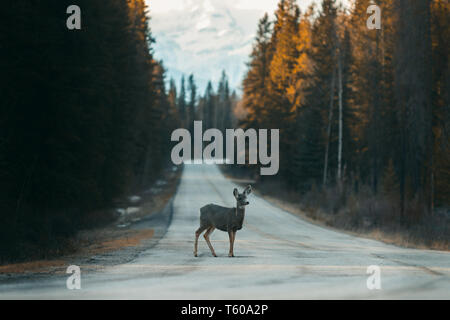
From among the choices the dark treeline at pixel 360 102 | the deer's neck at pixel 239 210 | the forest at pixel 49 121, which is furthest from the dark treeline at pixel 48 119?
the dark treeline at pixel 360 102

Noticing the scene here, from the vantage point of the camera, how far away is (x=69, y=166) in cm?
2542

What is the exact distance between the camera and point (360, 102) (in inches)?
1756

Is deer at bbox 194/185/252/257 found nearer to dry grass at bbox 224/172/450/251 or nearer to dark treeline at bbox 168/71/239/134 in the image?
dry grass at bbox 224/172/450/251

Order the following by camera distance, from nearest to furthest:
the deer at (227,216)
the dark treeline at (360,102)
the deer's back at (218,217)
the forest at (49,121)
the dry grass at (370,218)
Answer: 1. the deer at (227,216)
2. the deer's back at (218,217)
3. the forest at (49,121)
4. the dry grass at (370,218)
5. the dark treeline at (360,102)

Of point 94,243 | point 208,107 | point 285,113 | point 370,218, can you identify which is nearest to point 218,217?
point 94,243

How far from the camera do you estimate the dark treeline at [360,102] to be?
93.6ft

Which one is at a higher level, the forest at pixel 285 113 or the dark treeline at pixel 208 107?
the dark treeline at pixel 208 107

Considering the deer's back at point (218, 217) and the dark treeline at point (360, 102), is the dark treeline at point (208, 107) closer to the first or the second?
the dark treeline at point (360, 102)

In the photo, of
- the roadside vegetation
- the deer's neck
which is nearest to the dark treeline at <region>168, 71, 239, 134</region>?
the roadside vegetation

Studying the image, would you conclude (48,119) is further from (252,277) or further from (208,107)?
(208,107)

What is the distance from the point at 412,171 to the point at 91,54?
16.9 meters

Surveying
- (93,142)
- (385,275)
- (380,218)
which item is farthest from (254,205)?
(385,275)

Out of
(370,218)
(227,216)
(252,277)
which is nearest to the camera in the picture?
(252,277)

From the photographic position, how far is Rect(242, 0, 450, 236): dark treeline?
2853cm
